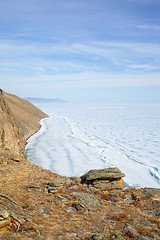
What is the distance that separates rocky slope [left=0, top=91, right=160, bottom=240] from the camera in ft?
23.0

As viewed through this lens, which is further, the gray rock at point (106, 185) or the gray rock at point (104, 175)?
the gray rock at point (104, 175)

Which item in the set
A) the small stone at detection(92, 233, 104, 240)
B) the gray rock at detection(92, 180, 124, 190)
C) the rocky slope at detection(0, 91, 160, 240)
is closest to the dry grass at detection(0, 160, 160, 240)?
the rocky slope at detection(0, 91, 160, 240)

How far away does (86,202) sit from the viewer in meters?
10.2

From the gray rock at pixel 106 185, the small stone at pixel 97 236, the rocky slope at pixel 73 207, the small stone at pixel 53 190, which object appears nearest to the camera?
the small stone at pixel 97 236

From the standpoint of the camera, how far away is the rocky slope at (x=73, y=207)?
700cm

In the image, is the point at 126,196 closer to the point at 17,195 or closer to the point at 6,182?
the point at 17,195

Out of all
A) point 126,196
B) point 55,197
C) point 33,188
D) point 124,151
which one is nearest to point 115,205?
point 126,196

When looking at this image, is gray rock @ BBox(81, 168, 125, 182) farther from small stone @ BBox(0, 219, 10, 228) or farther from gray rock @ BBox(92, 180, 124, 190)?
small stone @ BBox(0, 219, 10, 228)

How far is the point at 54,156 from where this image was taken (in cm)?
2872

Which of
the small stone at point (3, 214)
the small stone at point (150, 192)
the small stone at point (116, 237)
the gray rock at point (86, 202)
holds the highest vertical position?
the small stone at point (3, 214)

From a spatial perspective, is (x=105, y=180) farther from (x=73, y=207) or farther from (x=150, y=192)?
(x=73, y=207)

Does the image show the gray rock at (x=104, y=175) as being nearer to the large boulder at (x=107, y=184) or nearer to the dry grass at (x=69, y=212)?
the large boulder at (x=107, y=184)

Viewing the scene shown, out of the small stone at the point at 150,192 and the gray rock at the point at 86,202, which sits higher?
the small stone at the point at 150,192

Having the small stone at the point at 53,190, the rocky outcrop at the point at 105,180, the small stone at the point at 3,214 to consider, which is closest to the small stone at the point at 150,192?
the rocky outcrop at the point at 105,180
